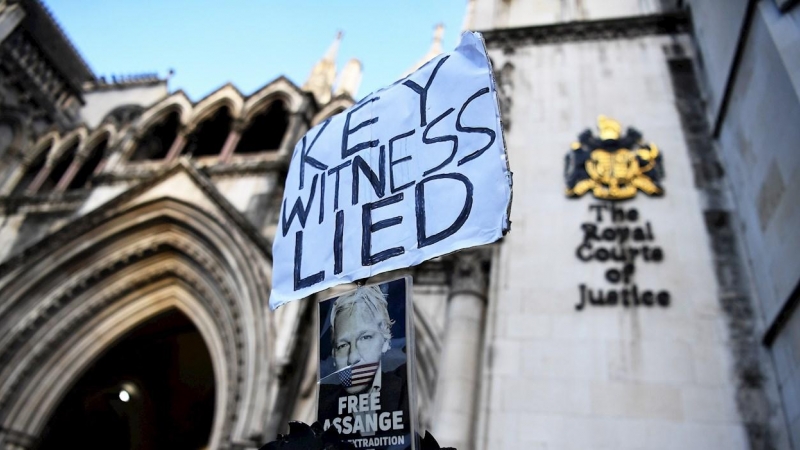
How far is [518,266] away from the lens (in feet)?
26.8

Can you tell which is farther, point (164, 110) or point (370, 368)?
point (164, 110)

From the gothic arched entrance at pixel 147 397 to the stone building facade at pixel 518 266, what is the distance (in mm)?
74

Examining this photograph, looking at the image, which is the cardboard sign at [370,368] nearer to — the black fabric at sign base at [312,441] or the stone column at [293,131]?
Result: the black fabric at sign base at [312,441]

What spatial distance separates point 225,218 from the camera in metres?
11.6

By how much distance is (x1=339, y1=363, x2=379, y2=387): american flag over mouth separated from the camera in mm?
2934

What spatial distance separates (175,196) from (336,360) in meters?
10.6

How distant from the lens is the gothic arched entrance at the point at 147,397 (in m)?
14.9

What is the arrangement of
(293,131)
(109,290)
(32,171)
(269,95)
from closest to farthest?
(109,290) → (293,131) → (269,95) → (32,171)

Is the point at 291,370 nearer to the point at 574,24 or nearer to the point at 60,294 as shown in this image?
the point at 60,294

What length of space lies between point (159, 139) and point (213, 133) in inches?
71.9

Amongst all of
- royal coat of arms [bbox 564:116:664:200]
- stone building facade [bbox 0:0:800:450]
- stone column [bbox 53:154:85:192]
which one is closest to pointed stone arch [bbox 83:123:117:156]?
stone building facade [bbox 0:0:800:450]

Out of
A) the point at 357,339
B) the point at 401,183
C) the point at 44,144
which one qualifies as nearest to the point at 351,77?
the point at 44,144

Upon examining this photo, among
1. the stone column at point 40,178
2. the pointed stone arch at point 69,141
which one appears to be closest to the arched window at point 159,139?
the pointed stone arch at point 69,141

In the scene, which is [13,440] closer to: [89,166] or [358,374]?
[89,166]
